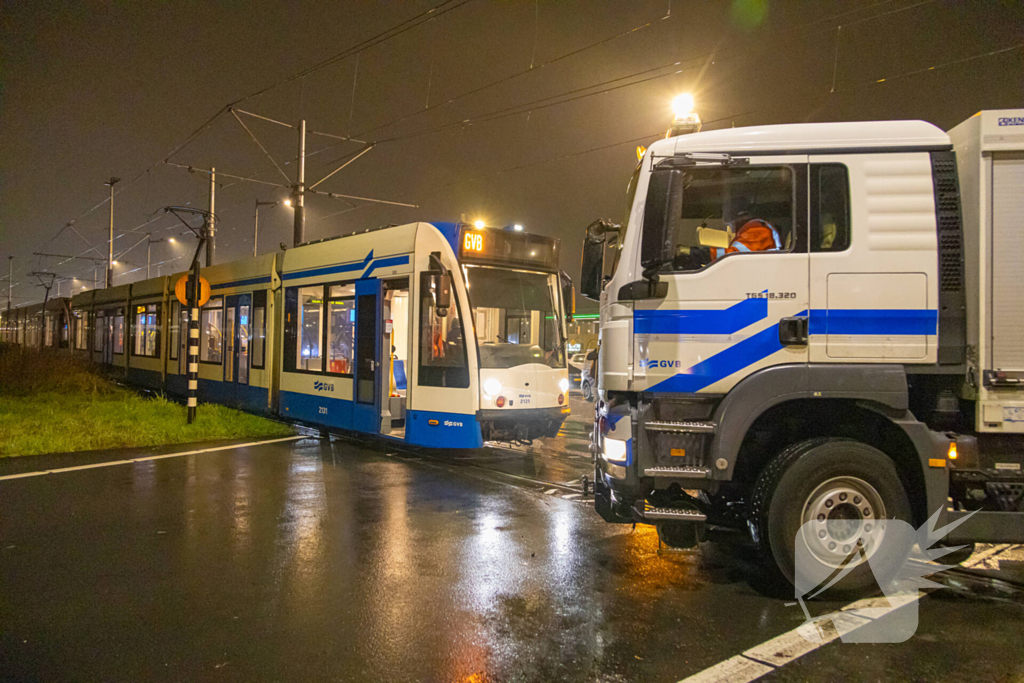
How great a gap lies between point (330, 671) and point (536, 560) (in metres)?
2.14

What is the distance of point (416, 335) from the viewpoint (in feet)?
30.0

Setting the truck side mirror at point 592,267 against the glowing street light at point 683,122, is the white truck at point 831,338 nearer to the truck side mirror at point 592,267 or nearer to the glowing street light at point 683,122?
the truck side mirror at point 592,267

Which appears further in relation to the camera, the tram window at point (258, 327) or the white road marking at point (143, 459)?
the tram window at point (258, 327)

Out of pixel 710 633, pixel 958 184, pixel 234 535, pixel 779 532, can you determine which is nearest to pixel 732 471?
pixel 779 532

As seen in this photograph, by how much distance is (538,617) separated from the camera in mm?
4105

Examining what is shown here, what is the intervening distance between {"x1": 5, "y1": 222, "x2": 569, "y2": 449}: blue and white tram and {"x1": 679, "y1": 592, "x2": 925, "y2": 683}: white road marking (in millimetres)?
5148

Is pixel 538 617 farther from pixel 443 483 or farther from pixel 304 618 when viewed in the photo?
pixel 443 483

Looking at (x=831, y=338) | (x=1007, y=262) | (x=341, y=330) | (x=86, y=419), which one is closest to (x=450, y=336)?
(x=341, y=330)

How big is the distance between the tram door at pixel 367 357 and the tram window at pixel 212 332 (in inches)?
244

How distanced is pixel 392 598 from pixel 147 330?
1872cm

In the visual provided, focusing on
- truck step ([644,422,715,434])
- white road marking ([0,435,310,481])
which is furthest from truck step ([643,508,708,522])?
white road marking ([0,435,310,481])

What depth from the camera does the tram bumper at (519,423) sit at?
28.5 ft

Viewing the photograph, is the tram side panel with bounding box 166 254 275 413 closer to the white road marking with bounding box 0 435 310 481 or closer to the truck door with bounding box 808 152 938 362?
the white road marking with bounding box 0 435 310 481

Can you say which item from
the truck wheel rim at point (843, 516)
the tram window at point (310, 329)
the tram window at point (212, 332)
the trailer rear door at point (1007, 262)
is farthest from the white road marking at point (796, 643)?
the tram window at point (212, 332)
